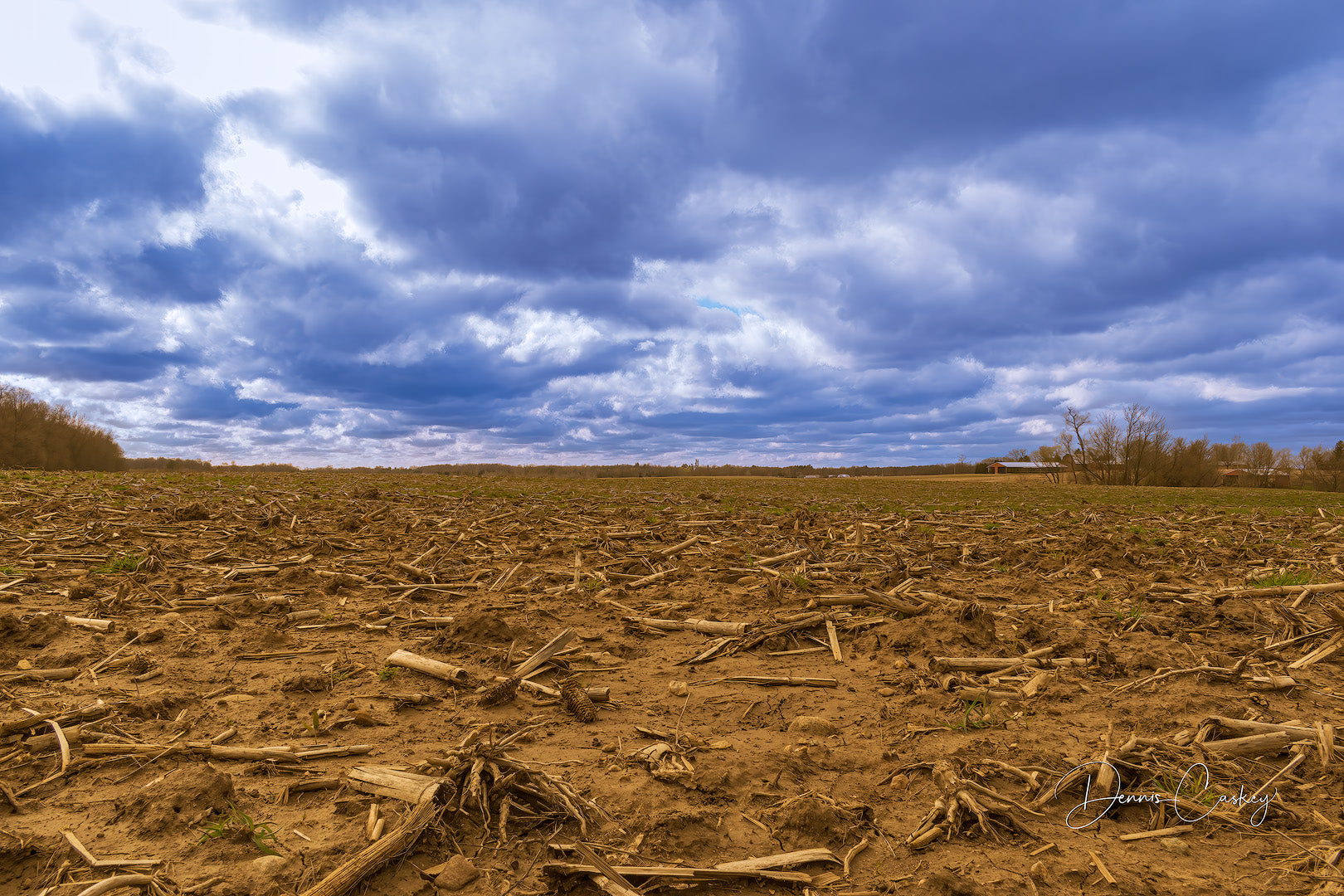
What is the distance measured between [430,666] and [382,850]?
9.12 ft

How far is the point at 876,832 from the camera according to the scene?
3371 millimetres

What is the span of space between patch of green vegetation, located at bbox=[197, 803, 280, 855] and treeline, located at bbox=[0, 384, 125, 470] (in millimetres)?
67521

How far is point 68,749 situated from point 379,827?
2.43 meters

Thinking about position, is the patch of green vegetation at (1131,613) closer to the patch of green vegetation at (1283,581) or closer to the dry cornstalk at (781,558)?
the patch of green vegetation at (1283,581)

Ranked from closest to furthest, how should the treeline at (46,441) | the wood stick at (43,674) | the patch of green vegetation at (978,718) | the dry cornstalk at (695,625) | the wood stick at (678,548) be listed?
the patch of green vegetation at (978,718) < the wood stick at (43,674) < the dry cornstalk at (695,625) < the wood stick at (678,548) < the treeline at (46,441)

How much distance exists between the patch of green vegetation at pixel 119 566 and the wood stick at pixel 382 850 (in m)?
8.08

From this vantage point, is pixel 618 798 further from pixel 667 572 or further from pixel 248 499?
pixel 248 499

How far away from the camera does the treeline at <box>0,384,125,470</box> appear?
53.8 m

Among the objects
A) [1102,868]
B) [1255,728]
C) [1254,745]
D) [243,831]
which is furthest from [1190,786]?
[243,831]

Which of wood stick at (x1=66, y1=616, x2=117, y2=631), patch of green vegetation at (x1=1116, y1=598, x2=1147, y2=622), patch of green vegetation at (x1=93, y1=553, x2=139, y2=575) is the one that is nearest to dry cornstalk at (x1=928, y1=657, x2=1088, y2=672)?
patch of green vegetation at (x1=1116, y1=598, x2=1147, y2=622)

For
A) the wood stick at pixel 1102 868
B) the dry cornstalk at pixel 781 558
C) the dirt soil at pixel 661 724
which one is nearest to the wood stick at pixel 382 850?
the dirt soil at pixel 661 724

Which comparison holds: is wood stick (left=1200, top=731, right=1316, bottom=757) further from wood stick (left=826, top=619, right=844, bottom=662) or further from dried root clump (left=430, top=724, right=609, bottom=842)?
dried root clump (left=430, top=724, right=609, bottom=842)
